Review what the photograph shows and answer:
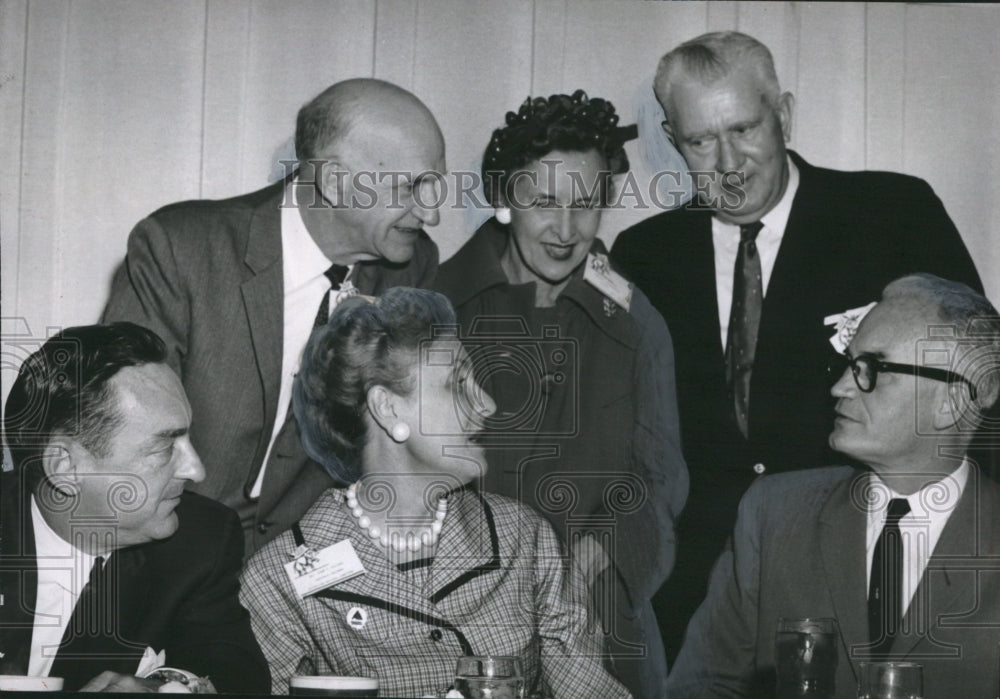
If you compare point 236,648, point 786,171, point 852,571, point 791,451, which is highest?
point 786,171

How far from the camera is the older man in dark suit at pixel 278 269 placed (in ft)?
11.0

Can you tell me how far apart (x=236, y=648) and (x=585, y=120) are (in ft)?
5.03

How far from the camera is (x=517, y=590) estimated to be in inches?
129

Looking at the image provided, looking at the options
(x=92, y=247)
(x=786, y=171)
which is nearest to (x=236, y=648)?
(x=92, y=247)

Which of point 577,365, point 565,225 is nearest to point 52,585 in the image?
point 577,365

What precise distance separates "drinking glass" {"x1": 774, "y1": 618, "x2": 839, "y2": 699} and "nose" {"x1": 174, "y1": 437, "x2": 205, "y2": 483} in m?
1.44

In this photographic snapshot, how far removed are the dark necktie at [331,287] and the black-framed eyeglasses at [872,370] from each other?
1231 mm

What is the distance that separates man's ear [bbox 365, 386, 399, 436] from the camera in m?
3.31

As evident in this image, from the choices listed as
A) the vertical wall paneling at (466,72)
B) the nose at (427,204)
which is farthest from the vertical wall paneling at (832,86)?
the nose at (427,204)

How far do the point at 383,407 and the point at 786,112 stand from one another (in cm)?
126

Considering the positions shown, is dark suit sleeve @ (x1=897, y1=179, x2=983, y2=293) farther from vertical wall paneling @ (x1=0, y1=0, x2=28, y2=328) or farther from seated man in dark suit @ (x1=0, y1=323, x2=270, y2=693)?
vertical wall paneling @ (x1=0, y1=0, x2=28, y2=328)

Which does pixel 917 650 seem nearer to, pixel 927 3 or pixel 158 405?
pixel 927 3

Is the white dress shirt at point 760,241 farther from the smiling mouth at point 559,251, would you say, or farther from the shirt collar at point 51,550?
the shirt collar at point 51,550

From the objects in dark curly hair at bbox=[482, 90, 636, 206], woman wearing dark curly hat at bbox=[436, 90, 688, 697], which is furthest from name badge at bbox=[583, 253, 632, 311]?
dark curly hair at bbox=[482, 90, 636, 206]
